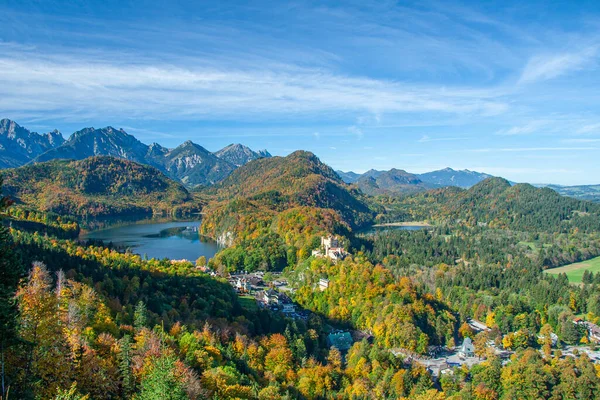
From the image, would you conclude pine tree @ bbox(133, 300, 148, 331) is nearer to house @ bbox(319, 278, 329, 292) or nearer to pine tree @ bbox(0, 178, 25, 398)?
pine tree @ bbox(0, 178, 25, 398)

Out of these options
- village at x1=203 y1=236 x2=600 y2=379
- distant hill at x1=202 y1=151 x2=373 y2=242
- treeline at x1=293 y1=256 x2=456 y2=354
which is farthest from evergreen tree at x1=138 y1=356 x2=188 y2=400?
distant hill at x1=202 y1=151 x2=373 y2=242

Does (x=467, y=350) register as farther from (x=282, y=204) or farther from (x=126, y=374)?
(x=282, y=204)

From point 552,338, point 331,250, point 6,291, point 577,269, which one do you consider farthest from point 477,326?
point 577,269

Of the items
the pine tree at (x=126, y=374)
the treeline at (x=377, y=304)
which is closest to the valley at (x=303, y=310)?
the pine tree at (x=126, y=374)

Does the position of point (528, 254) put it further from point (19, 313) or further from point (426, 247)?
point (19, 313)

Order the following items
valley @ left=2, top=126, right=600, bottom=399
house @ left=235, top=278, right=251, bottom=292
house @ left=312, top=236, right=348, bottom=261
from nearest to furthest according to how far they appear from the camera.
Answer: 1. valley @ left=2, top=126, right=600, bottom=399
2. house @ left=235, top=278, right=251, bottom=292
3. house @ left=312, top=236, right=348, bottom=261
